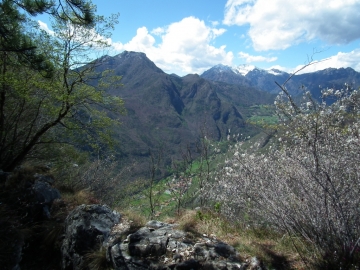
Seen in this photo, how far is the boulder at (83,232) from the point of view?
5250 millimetres

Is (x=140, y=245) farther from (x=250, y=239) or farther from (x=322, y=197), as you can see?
(x=322, y=197)

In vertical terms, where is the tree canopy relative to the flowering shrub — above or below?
above

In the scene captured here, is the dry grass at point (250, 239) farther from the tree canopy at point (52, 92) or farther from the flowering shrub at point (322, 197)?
the tree canopy at point (52, 92)

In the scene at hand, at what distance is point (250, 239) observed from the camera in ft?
15.6

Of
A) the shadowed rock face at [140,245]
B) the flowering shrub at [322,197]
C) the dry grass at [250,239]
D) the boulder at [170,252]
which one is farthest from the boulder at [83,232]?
the flowering shrub at [322,197]

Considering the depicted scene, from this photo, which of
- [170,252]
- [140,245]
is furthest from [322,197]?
[140,245]

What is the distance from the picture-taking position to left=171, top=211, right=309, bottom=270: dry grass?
3992 mm

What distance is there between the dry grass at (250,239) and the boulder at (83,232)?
1.62 m

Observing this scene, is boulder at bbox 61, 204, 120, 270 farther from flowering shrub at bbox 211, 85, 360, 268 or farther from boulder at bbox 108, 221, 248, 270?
flowering shrub at bbox 211, 85, 360, 268

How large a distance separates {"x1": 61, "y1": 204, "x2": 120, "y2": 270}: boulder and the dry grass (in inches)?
63.6

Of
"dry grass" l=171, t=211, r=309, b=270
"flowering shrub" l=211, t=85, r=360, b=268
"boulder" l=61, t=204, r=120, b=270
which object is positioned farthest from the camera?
"boulder" l=61, t=204, r=120, b=270

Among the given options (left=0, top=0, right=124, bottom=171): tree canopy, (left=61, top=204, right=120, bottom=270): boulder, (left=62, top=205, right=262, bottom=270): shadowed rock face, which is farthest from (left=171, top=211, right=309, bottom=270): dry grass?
(left=0, top=0, right=124, bottom=171): tree canopy

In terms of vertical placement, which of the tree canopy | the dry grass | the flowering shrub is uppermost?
the tree canopy

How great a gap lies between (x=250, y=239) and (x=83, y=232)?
3395 mm
